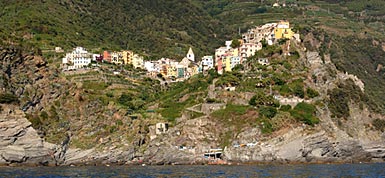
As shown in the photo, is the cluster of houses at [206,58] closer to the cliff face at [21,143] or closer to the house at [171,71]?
the house at [171,71]

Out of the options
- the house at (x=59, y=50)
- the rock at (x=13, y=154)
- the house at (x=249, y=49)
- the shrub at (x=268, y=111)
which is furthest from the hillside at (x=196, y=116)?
the house at (x=59, y=50)

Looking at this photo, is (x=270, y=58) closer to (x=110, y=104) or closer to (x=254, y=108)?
(x=254, y=108)

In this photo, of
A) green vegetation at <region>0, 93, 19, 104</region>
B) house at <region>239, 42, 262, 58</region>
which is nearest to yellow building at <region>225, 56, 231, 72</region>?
house at <region>239, 42, 262, 58</region>

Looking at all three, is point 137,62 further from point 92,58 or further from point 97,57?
point 92,58

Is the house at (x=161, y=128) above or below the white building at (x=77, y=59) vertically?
below

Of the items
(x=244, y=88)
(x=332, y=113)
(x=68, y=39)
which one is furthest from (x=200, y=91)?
(x=68, y=39)

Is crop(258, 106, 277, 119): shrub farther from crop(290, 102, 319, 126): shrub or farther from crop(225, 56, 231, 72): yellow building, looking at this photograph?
crop(225, 56, 231, 72): yellow building

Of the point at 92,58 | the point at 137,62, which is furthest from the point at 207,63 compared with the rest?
the point at 92,58
